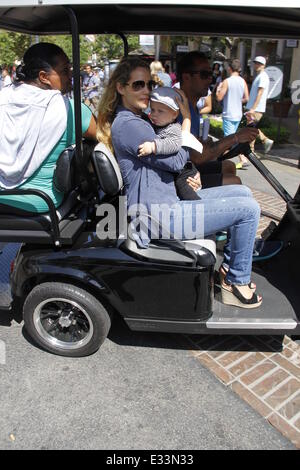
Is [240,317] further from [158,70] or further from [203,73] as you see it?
[158,70]

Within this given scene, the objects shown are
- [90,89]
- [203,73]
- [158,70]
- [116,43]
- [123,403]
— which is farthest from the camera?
[90,89]

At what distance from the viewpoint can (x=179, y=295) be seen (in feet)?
7.21

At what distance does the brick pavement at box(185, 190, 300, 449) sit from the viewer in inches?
81.7

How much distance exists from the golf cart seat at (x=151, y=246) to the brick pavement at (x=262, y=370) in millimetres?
715

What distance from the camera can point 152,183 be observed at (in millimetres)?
2213

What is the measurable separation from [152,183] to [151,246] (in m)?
0.36

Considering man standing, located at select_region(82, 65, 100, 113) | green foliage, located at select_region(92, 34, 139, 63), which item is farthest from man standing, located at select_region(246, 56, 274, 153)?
man standing, located at select_region(82, 65, 100, 113)

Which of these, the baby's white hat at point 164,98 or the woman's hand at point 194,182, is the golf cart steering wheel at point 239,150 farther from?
the baby's white hat at point 164,98

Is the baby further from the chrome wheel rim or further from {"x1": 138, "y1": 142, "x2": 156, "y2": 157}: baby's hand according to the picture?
the chrome wheel rim

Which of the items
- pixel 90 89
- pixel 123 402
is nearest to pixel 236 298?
pixel 123 402

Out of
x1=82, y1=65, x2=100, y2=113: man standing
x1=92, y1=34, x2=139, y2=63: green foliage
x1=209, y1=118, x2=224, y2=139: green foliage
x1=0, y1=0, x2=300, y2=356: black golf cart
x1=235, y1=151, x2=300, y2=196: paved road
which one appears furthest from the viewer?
x1=209, y1=118, x2=224, y2=139: green foliage

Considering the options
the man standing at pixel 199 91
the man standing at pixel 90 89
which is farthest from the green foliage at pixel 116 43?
the man standing at pixel 90 89

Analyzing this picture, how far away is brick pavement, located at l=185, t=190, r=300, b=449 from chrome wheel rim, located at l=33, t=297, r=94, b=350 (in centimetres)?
71
